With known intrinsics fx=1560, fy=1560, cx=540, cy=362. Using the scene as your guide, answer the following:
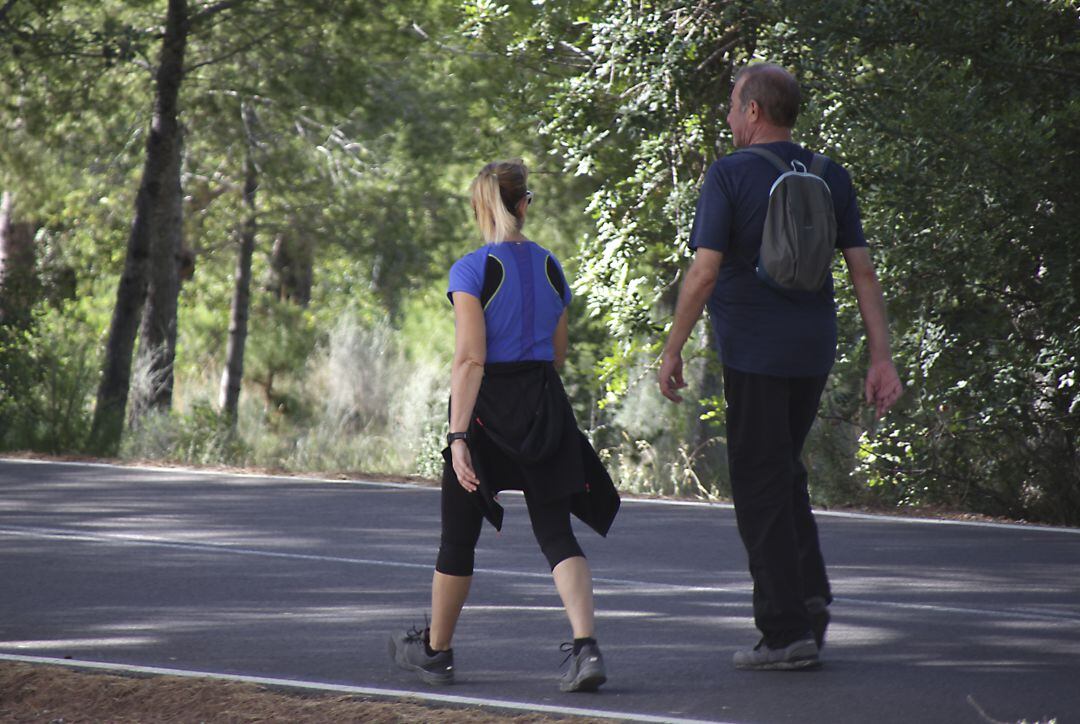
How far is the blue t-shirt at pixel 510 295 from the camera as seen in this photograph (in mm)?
5555

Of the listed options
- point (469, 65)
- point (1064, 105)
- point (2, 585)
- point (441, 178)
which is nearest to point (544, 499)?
point (2, 585)

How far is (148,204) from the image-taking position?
59.2ft

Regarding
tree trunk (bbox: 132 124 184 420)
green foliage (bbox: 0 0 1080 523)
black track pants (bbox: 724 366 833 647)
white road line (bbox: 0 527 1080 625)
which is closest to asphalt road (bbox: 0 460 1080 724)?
white road line (bbox: 0 527 1080 625)

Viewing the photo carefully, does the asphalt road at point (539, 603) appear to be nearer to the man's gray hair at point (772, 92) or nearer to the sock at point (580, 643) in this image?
the sock at point (580, 643)

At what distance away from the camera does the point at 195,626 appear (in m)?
6.74

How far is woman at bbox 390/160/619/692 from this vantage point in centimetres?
550

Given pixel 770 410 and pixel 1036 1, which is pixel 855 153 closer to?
pixel 1036 1

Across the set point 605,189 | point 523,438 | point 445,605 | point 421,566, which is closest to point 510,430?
point 523,438

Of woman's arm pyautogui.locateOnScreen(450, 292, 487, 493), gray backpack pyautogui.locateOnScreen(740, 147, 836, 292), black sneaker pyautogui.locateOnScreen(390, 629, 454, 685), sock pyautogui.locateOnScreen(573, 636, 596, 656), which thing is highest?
gray backpack pyautogui.locateOnScreen(740, 147, 836, 292)

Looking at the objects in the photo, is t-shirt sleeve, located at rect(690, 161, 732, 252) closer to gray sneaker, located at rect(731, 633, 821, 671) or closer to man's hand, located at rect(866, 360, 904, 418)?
man's hand, located at rect(866, 360, 904, 418)

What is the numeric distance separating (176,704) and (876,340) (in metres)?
2.85

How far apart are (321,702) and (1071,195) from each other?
689cm

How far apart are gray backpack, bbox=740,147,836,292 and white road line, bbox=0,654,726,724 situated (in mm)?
1603

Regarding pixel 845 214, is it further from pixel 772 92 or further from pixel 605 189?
pixel 605 189
